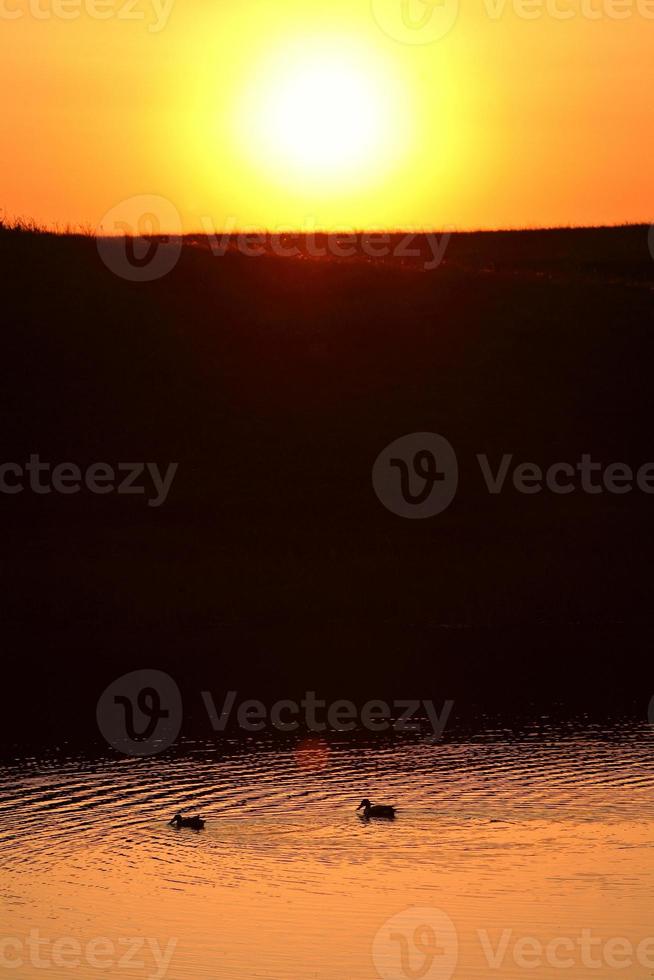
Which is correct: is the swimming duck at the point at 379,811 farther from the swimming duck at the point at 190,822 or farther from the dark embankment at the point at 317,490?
the dark embankment at the point at 317,490

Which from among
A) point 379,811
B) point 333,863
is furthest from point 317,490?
point 333,863

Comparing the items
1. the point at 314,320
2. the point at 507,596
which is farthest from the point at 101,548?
the point at 314,320

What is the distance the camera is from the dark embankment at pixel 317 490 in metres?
32.7

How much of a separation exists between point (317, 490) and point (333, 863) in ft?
92.6

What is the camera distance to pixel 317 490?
46750 millimetres

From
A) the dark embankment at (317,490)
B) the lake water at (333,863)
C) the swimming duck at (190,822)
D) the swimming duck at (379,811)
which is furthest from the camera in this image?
the dark embankment at (317,490)

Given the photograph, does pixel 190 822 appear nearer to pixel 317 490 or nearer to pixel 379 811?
pixel 379 811

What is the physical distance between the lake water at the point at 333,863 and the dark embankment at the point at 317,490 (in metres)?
A: 3.92

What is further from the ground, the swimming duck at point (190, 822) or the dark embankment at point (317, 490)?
the dark embankment at point (317, 490)

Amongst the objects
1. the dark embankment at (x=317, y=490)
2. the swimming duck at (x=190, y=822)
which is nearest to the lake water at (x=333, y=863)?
the swimming duck at (x=190, y=822)

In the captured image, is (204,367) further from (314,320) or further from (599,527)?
(599,527)

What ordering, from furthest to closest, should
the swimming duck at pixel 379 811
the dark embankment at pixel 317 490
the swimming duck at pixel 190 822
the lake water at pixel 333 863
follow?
the dark embankment at pixel 317 490 → the swimming duck at pixel 379 811 → the swimming duck at pixel 190 822 → the lake water at pixel 333 863

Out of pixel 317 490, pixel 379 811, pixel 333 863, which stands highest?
pixel 317 490

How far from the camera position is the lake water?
51.9ft
